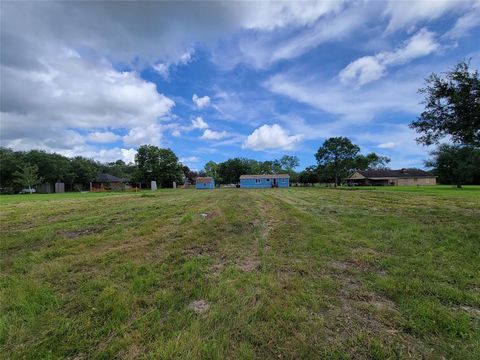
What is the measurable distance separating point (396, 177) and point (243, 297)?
246 feet

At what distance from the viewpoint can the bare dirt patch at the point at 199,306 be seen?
9.97 ft

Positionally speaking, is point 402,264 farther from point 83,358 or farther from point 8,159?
point 8,159

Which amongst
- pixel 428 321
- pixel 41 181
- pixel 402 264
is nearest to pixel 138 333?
pixel 428 321

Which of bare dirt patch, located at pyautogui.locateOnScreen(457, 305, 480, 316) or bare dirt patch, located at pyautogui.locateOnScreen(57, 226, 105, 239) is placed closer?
bare dirt patch, located at pyautogui.locateOnScreen(457, 305, 480, 316)

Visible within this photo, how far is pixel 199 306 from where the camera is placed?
3.15m

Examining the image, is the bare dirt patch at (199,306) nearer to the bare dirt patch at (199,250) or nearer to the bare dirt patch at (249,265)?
the bare dirt patch at (249,265)

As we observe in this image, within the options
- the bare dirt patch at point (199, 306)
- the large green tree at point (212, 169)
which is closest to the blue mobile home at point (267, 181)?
the large green tree at point (212, 169)

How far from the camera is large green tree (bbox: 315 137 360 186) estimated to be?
53.2 meters

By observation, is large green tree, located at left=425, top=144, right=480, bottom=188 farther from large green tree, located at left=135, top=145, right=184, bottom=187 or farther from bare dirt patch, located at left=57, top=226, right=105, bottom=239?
large green tree, located at left=135, top=145, right=184, bottom=187

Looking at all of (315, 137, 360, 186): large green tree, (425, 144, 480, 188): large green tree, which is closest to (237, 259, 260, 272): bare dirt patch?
(425, 144, 480, 188): large green tree

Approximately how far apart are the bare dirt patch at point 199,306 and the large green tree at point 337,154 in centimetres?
5534

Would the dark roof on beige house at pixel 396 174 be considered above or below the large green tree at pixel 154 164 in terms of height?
below

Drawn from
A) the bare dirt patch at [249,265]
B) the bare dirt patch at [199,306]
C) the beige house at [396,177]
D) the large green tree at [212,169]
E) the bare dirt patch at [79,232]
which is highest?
the large green tree at [212,169]

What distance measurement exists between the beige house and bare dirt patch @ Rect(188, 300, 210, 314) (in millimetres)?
72016
